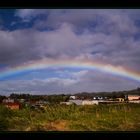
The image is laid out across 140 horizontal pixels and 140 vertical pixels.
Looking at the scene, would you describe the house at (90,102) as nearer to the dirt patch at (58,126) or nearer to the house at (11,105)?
the dirt patch at (58,126)

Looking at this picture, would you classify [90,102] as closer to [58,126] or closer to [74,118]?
[74,118]

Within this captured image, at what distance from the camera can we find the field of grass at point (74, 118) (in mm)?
4840

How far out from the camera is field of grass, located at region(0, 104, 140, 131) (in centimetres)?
484

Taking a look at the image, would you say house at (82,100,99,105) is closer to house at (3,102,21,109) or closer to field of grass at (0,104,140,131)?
field of grass at (0,104,140,131)

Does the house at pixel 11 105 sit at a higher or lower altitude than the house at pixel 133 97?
lower

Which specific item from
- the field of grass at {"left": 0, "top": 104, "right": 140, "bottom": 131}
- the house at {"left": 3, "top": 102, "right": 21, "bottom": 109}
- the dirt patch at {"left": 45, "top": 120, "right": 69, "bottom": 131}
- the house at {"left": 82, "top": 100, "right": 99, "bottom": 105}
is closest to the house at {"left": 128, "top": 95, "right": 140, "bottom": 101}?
the field of grass at {"left": 0, "top": 104, "right": 140, "bottom": 131}

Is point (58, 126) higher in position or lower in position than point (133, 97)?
lower

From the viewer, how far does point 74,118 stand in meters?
4.89

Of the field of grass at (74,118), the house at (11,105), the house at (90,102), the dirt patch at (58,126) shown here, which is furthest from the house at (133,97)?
the house at (11,105)

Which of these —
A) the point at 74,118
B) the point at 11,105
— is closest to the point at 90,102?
the point at 74,118

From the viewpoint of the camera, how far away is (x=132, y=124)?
16.0 feet

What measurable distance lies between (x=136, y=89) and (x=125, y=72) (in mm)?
192
